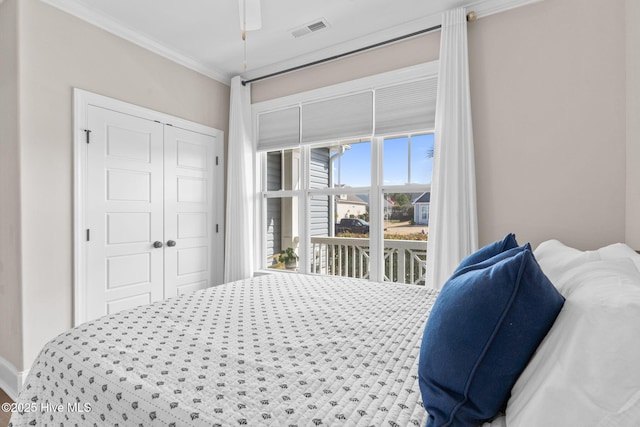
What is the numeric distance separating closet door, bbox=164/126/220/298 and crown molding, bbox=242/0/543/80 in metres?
1.05

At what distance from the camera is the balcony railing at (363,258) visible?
3.19 m

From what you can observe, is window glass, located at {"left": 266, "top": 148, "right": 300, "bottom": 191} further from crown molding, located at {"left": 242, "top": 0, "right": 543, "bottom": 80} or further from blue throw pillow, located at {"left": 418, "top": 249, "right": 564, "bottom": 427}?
blue throw pillow, located at {"left": 418, "top": 249, "right": 564, "bottom": 427}

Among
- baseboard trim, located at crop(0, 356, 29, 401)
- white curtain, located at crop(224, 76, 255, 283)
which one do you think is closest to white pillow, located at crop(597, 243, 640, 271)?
white curtain, located at crop(224, 76, 255, 283)

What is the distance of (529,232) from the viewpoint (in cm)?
236

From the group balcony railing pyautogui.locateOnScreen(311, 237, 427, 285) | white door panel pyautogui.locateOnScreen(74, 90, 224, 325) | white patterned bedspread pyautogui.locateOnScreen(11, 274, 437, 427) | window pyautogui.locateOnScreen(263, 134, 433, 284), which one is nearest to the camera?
white patterned bedspread pyautogui.locateOnScreen(11, 274, 437, 427)

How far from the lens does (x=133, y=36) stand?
2896 millimetres

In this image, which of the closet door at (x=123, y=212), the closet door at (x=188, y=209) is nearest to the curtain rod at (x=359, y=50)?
the closet door at (x=188, y=209)

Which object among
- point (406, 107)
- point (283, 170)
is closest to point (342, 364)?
point (406, 107)

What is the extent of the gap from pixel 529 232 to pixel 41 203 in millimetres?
3506

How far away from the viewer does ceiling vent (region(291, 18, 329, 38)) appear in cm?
276

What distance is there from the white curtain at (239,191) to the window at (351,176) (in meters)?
0.18

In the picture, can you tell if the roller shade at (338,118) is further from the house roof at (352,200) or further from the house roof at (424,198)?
the house roof at (424,198)

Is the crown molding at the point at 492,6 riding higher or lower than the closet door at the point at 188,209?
higher

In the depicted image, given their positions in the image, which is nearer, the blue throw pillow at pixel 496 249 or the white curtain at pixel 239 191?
the blue throw pillow at pixel 496 249
